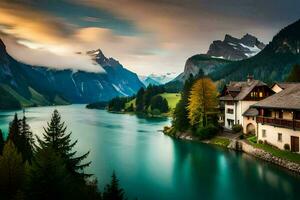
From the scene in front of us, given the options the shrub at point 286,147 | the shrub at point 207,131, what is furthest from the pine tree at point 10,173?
the shrub at point 207,131

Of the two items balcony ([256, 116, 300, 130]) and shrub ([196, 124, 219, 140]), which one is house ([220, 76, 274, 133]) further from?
balcony ([256, 116, 300, 130])

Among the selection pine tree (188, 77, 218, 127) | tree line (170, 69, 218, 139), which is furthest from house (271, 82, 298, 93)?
Result: pine tree (188, 77, 218, 127)

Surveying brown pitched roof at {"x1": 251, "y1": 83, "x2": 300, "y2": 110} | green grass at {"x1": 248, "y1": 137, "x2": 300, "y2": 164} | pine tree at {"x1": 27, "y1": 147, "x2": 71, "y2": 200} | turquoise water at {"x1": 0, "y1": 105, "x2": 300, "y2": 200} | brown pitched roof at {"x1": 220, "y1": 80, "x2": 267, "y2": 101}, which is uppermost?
brown pitched roof at {"x1": 220, "y1": 80, "x2": 267, "y2": 101}

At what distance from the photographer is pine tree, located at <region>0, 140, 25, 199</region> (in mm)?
25016

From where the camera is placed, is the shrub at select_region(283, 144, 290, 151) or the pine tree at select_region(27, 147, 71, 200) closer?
the pine tree at select_region(27, 147, 71, 200)

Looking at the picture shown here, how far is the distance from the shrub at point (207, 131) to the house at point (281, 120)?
1809 cm

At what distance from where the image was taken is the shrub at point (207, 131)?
72750 mm

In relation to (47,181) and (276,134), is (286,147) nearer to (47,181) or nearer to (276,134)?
(276,134)

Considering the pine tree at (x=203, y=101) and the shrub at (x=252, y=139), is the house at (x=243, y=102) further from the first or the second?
the shrub at (x=252, y=139)

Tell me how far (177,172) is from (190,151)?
54.2 ft

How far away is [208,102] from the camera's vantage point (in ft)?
253

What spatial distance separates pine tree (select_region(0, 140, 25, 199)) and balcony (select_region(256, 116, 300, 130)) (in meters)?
32.0

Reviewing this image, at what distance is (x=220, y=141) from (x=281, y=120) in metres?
21.1

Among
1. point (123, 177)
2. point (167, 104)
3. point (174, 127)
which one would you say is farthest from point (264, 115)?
point (167, 104)
